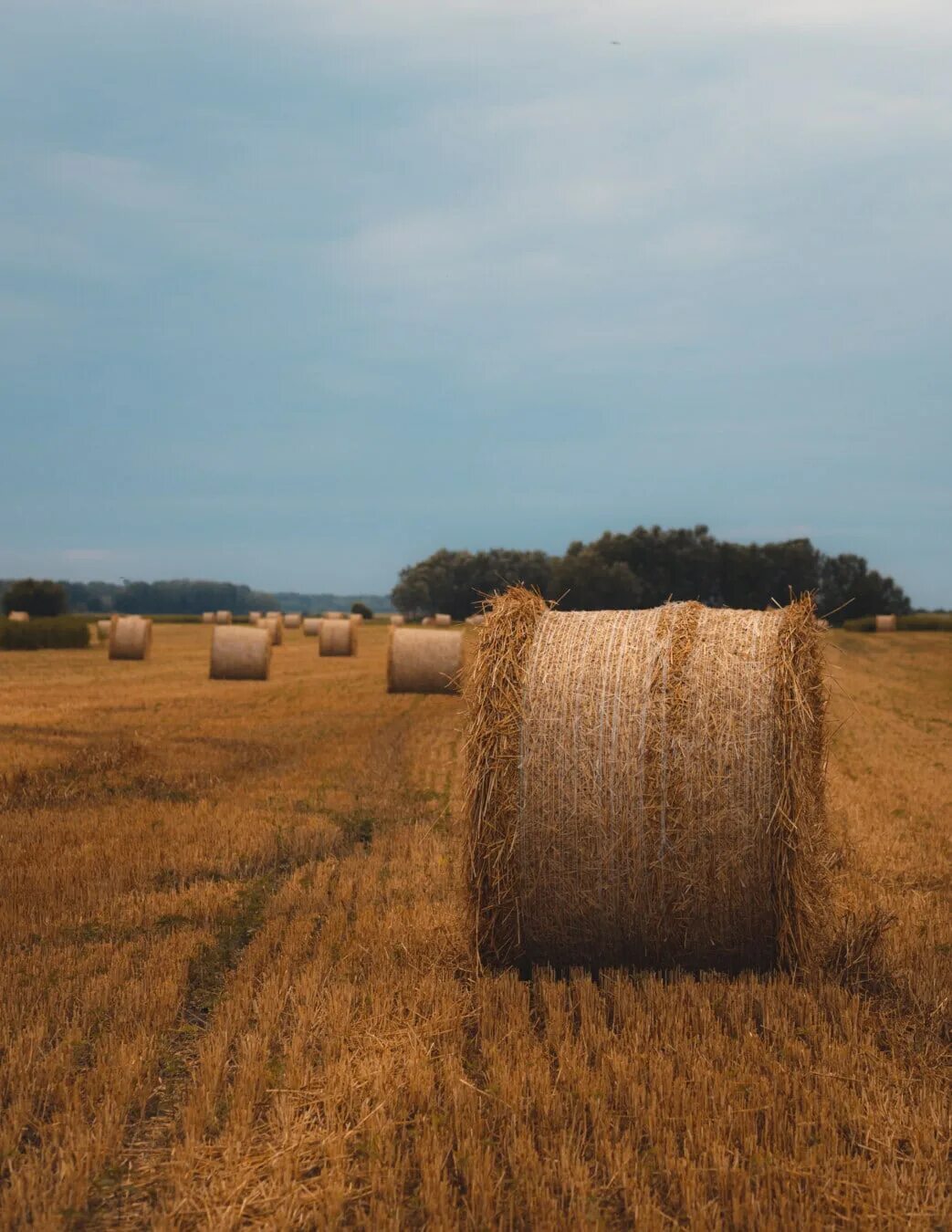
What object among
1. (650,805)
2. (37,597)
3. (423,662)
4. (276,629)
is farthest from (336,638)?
(650,805)

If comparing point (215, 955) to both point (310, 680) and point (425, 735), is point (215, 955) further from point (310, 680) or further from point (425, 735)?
point (310, 680)

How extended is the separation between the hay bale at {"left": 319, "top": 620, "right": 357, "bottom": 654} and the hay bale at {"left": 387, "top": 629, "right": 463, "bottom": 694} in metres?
12.4

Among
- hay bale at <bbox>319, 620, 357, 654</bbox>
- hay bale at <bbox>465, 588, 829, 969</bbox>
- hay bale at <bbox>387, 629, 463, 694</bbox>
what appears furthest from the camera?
hay bale at <bbox>319, 620, 357, 654</bbox>

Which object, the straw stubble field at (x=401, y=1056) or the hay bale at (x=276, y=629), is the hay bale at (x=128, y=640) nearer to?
the hay bale at (x=276, y=629)

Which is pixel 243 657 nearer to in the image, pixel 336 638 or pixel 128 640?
pixel 128 640

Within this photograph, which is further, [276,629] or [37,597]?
[37,597]

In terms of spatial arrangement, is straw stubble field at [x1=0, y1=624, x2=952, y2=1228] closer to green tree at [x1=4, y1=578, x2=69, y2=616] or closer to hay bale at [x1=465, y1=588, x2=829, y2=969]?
hay bale at [x1=465, y1=588, x2=829, y2=969]

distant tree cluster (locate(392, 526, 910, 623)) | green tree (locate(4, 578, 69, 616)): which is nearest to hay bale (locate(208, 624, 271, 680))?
green tree (locate(4, 578, 69, 616))

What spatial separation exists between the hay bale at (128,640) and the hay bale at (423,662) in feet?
40.7

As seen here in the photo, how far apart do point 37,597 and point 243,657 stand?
33064 millimetres

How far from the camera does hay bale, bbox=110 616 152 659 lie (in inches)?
1259

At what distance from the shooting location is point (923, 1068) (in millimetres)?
4828

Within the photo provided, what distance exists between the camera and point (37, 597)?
54562 millimetres

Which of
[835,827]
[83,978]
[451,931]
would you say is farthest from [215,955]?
[835,827]
